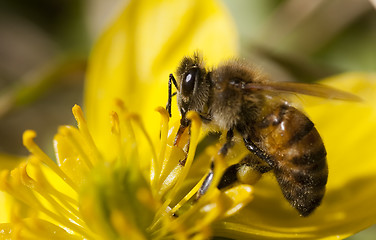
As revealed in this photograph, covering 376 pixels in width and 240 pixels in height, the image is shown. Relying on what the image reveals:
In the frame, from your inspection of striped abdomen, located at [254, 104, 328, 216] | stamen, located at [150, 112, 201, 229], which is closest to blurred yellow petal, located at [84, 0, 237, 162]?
stamen, located at [150, 112, 201, 229]

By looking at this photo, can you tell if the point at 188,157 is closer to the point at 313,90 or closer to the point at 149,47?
the point at 313,90

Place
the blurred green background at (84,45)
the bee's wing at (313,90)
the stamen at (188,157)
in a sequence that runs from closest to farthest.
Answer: the bee's wing at (313,90)
the stamen at (188,157)
the blurred green background at (84,45)

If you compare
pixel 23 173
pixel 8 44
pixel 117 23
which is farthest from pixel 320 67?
pixel 8 44

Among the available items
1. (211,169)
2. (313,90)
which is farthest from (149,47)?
(313,90)

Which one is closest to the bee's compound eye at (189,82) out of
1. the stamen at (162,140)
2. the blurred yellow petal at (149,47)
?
the stamen at (162,140)

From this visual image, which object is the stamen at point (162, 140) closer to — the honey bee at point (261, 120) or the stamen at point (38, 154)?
the honey bee at point (261, 120)
